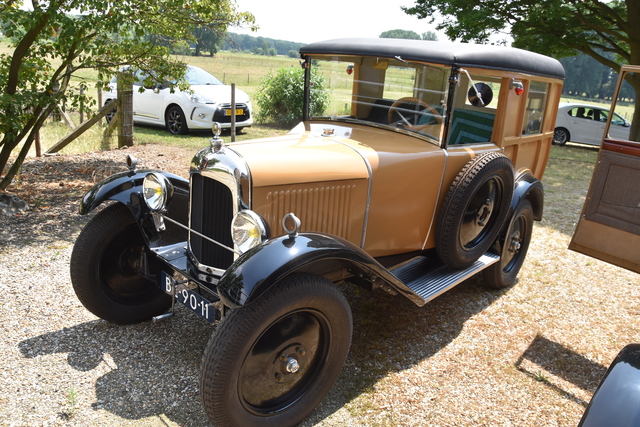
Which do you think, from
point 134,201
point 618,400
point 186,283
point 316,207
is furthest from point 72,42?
point 618,400

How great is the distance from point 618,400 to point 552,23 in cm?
1338

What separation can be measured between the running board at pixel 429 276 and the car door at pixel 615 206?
854 mm

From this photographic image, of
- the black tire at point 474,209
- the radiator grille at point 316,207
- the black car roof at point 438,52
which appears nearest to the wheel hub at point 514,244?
the black tire at point 474,209

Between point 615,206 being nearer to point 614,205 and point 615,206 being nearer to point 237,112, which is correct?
point 614,205

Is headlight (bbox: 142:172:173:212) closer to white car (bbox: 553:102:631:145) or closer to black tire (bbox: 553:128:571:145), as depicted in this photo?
white car (bbox: 553:102:631:145)

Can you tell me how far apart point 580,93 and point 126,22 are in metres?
65.6

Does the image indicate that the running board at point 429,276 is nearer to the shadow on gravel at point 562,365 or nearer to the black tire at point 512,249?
the black tire at point 512,249

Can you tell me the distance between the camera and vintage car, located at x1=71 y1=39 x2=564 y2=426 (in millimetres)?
2516

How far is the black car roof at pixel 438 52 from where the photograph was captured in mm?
3410

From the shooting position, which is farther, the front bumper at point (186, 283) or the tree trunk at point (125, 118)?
the tree trunk at point (125, 118)

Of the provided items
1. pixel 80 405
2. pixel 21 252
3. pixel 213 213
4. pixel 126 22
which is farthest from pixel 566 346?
pixel 126 22

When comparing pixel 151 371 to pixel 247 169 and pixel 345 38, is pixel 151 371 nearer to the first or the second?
pixel 247 169

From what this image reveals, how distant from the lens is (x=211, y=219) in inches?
122

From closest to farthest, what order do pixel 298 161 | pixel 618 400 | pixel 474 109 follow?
pixel 618 400 < pixel 298 161 < pixel 474 109
